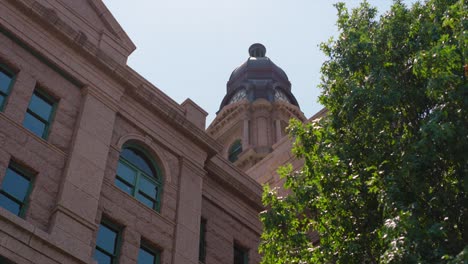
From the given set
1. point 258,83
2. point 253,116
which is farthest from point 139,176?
point 258,83

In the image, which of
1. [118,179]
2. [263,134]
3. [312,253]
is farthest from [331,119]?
[263,134]

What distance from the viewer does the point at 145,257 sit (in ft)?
65.2

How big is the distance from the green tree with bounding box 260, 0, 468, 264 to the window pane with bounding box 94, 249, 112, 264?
15.4 ft

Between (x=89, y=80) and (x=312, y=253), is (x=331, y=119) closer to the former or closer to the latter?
(x=312, y=253)

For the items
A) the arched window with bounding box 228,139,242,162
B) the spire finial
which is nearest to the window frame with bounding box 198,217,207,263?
the arched window with bounding box 228,139,242,162

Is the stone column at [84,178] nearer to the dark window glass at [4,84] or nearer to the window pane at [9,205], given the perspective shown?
the window pane at [9,205]

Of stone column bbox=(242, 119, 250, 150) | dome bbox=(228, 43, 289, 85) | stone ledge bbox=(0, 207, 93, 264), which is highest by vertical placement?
dome bbox=(228, 43, 289, 85)

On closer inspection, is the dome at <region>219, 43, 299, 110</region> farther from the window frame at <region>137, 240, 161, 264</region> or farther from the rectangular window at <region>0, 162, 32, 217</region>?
the rectangular window at <region>0, 162, 32, 217</region>

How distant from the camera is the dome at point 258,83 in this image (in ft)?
229

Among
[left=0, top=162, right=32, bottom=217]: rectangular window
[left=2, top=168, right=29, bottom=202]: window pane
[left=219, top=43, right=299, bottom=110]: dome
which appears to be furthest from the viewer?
[left=219, top=43, right=299, bottom=110]: dome

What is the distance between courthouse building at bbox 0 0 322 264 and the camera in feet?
57.7

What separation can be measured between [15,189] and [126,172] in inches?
168

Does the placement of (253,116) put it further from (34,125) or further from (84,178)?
(84,178)

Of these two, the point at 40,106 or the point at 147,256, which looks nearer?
the point at 40,106
